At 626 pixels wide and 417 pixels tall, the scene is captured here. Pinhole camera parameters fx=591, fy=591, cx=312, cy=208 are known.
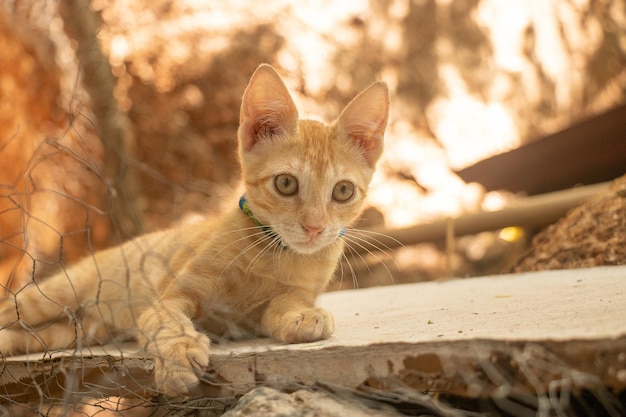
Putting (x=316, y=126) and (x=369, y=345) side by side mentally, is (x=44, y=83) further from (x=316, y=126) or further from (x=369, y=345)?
(x=369, y=345)

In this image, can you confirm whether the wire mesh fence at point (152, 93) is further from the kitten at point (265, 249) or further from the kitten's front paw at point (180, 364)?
the kitten's front paw at point (180, 364)

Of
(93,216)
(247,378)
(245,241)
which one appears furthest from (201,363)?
(93,216)

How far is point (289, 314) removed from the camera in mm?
1372

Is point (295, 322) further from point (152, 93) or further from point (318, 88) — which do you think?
point (152, 93)

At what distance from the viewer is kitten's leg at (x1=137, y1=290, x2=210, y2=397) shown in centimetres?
113

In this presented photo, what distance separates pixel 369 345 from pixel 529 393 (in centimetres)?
28

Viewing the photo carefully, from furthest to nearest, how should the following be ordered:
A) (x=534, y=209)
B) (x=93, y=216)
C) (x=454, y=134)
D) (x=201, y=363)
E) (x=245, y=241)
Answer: (x=454, y=134) → (x=93, y=216) → (x=534, y=209) → (x=245, y=241) → (x=201, y=363)

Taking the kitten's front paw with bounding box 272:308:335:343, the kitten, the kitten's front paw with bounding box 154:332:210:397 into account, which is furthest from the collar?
the kitten's front paw with bounding box 154:332:210:397

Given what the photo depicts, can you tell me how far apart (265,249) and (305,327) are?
0.30 metres

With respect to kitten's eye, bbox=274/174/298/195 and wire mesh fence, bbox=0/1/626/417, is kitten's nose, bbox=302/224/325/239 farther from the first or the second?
wire mesh fence, bbox=0/1/626/417

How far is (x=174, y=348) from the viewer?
1.19 m

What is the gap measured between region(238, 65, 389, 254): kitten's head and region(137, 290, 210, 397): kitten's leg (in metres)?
0.34

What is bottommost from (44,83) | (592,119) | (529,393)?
(529,393)

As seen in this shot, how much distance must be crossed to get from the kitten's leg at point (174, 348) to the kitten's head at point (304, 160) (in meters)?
0.34
